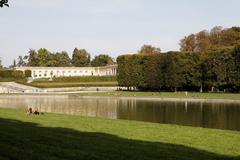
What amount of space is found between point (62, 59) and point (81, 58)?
6959 mm

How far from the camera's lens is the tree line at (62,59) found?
146 metres

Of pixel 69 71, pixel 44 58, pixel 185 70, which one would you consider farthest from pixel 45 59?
pixel 185 70

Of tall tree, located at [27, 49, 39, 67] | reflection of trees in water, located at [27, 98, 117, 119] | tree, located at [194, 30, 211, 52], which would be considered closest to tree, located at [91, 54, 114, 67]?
tall tree, located at [27, 49, 39, 67]

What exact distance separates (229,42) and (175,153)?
83.9m

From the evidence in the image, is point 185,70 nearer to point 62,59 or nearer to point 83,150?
point 83,150

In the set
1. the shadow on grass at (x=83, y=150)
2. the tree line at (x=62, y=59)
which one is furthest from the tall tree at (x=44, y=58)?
the shadow on grass at (x=83, y=150)

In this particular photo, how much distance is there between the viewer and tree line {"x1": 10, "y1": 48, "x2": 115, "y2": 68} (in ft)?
478

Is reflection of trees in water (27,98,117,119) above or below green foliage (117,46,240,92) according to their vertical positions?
below

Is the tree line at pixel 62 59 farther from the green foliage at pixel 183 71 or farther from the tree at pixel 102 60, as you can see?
the green foliage at pixel 183 71

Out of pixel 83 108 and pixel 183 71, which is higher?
pixel 183 71

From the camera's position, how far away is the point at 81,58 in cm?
15662

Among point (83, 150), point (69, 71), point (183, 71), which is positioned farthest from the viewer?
point (69, 71)

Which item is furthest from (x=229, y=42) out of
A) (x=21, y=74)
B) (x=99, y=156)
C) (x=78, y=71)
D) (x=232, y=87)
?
(x=99, y=156)

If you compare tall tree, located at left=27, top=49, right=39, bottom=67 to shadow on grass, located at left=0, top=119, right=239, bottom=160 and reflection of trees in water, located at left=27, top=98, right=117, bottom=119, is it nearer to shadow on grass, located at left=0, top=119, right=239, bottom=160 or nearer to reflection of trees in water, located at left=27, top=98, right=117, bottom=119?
reflection of trees in water, located at left=27, top=98, right=117, bottom=119
